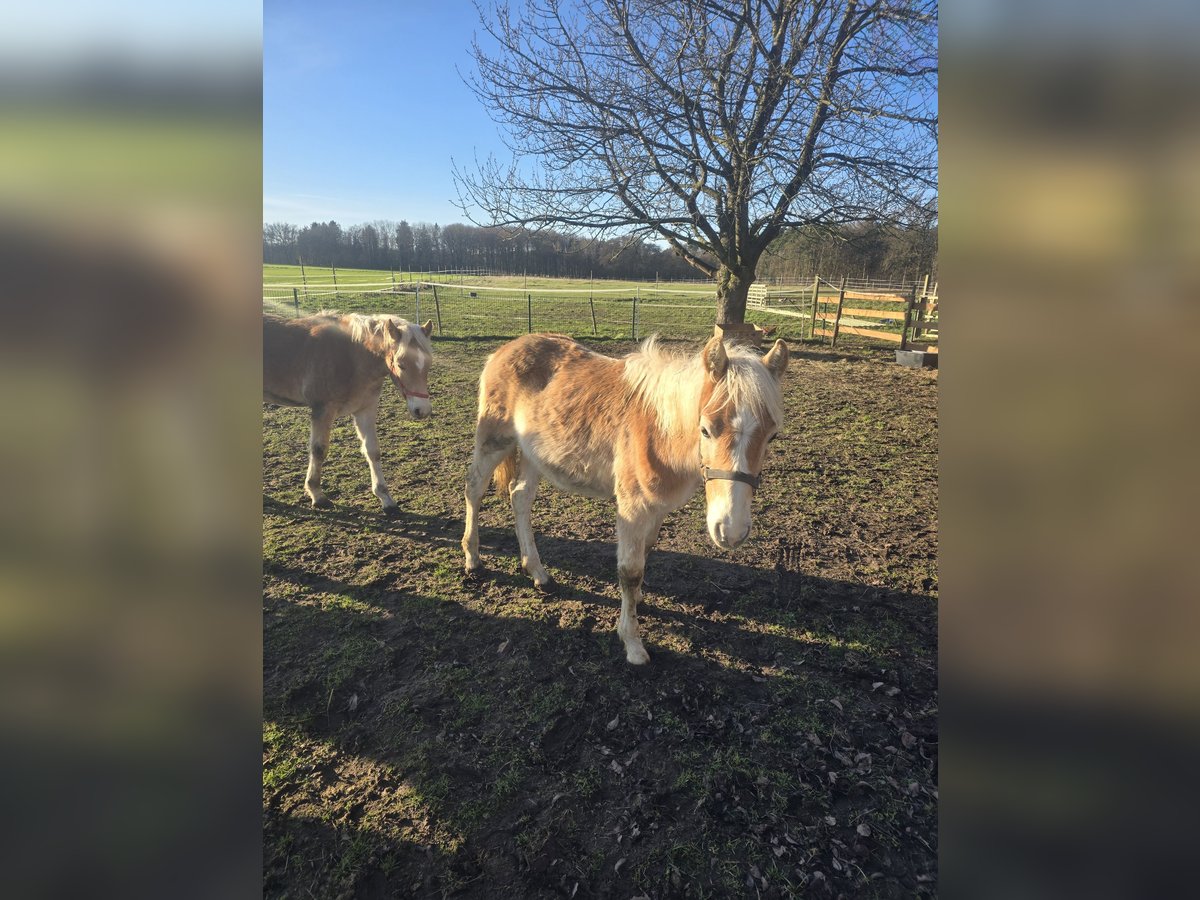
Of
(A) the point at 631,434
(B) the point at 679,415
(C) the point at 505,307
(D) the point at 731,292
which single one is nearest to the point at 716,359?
(B) the point at 679,415

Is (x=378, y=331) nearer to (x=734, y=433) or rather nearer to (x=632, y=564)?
(x=632, y=564)

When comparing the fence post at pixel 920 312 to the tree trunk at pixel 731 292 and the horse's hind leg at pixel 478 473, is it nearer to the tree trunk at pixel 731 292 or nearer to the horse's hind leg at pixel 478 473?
the tree trunk at pixel 731 292

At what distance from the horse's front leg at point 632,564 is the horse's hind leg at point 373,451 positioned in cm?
304

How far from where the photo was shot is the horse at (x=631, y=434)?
2.68 metres

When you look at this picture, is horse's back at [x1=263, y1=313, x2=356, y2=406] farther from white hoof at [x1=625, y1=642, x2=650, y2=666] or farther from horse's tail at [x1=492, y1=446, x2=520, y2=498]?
white hoof at [x1=625, y1=642, x2=650, y2=666]

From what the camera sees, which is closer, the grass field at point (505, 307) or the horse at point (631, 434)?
the horse at point (631, 434)

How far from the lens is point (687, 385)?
10.3 feet

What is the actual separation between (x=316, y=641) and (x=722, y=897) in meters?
2.85

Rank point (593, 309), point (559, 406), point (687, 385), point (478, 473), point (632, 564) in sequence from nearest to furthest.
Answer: point (687, 385)
point (632, 564)
point (559, 406)
point (478, 473)
point (593, 309)

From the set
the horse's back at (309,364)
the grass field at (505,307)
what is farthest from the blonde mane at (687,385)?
the grass field at (505,307)

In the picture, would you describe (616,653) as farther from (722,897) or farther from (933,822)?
(933,822)

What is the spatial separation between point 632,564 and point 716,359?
1459mm
